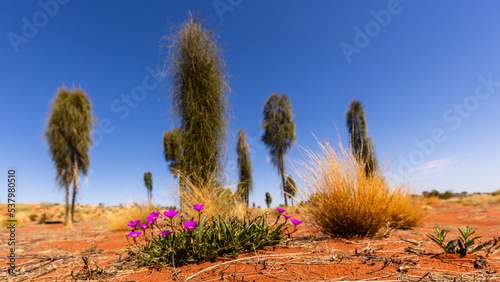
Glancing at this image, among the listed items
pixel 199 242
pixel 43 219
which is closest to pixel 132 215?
pixel 199 242

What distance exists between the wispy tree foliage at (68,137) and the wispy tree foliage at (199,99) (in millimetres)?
7660

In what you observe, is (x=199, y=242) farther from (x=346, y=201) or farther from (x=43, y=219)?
(x=43, y=219)

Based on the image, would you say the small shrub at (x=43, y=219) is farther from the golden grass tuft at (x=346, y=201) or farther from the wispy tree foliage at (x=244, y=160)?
the golden grass tuft at (x=346, y=201)

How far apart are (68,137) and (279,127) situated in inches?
439

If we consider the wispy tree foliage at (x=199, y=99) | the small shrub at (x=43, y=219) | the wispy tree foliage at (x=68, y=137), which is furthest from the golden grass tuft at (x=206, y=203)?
the small shrub at (x=43, y=219)

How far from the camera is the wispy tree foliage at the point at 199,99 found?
680 cm

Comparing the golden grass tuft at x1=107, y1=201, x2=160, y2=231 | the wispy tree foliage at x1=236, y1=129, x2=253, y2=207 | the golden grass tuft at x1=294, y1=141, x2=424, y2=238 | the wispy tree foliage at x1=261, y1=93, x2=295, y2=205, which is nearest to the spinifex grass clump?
the golden grass tuft at x1=294, y1=141, x2=424, y2=238

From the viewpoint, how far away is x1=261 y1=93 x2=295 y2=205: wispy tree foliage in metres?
15.3

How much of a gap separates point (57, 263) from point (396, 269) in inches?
149

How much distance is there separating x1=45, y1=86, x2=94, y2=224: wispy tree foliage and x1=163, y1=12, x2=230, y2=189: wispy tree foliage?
7660mm

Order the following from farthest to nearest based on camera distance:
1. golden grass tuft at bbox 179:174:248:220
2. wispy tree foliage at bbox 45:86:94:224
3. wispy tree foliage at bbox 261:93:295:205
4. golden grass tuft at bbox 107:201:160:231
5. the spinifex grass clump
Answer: wispy tree foliage at bbox 261:93:295:205 → wispy tree foliage at bbox 45:86:94:224 → golden grass tuft at bbox 107:201:160:231 → golden grass tuft at bbox 179:174:248:220 → the spinifex grass clump

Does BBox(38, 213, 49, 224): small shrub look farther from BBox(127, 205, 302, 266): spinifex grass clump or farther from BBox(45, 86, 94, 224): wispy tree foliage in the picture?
BBox(127, 205, 302, 266): spinifex grass clump

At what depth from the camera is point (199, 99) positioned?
6.98 meters

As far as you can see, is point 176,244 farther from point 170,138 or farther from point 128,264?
point 170,138
